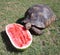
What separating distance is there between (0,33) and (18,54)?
0.90 meters

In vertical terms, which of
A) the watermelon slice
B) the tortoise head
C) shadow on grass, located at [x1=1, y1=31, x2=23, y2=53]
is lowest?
shadow on grass, located at [x1=1, y1=31, x2=23, y2=53]

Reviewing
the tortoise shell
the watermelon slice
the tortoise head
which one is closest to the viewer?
the watermelon slice

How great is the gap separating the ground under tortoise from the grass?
0.66 ft

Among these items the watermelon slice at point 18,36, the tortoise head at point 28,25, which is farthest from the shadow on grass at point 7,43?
the tortoise head at point 28,25

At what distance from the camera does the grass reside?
15.5 feet

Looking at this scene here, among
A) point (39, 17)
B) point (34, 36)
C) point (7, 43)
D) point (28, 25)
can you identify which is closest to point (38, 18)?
point (39, 17)

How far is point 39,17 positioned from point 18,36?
2.62ft

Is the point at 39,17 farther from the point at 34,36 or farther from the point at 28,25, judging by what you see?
the point at 34,36

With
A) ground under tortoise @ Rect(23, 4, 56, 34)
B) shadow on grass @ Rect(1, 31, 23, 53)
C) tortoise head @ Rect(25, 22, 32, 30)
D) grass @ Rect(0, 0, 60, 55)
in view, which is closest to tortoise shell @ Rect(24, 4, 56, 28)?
ground under tortoise @ Rect(23, 4, 56, 34)

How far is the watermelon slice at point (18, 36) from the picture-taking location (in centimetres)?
472

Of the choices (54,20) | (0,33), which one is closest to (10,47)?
(0,33)

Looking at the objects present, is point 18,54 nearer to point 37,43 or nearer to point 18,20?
point 37,43

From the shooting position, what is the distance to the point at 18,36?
493 cm

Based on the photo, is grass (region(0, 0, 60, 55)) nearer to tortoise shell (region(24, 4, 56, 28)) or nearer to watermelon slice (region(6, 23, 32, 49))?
watermelon slice (region(6, 23, 32, 49))
